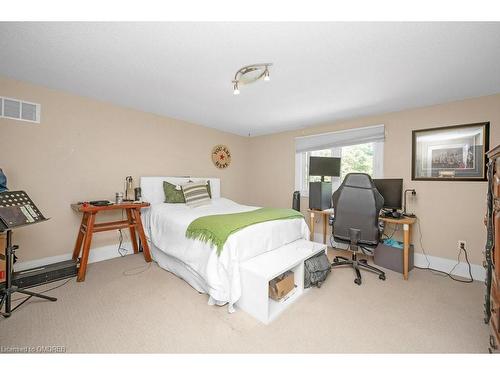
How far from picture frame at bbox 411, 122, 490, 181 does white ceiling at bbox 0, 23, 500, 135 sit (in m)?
0.41

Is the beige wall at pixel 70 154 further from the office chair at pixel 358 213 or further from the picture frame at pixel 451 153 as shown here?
the picture frame at pixel 451 153

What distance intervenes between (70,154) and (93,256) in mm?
1383

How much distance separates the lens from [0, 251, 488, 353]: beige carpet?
4.68 ft

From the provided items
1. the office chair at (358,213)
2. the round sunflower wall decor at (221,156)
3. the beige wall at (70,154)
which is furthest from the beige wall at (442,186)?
the beige wall at (70,154)

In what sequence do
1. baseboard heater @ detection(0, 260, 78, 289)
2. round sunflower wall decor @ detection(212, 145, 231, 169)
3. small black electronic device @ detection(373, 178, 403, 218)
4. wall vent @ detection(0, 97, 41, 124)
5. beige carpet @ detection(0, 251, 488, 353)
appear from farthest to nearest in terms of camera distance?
1. round sunflower wall decor @ detection(212, 145, 231, 169)
2. small black electronic device @ detection(373, 178, 403, 218)
3. wall vent @ detection(0, 97, 41, 124)
4. baseboard heater @ detection(0, 260, 78, 289)
5. beige carpet @ detection(0, 251, 488, 353)

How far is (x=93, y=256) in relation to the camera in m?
2.86

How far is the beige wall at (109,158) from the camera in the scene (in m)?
2.41

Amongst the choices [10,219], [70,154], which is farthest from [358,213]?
[70,154]

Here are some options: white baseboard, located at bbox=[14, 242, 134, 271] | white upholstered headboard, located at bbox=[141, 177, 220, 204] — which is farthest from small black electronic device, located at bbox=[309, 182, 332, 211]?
white baseboard, located at bbox=[14, 242, 134, 271]

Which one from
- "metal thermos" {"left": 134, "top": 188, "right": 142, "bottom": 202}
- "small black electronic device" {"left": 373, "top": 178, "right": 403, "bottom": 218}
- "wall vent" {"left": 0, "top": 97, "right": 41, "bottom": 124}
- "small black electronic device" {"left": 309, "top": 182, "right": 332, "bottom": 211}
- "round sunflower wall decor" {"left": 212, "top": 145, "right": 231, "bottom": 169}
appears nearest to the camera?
"wall vent" {"left": 0, "top": 97, "right": 41, "bottom": 124}

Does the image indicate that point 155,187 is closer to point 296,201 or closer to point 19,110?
point 19,110

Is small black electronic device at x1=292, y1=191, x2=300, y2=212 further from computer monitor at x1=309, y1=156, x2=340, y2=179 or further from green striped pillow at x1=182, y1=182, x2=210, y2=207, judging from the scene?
green striped pillow at x1=182, y1=182, x2=210, y2=207

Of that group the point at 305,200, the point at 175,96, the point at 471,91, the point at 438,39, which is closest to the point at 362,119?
the point at 471,91

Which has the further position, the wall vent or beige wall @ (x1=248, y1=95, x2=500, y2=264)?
beige wall @ (x1=248, y1=95, x2=500, y2=264)
